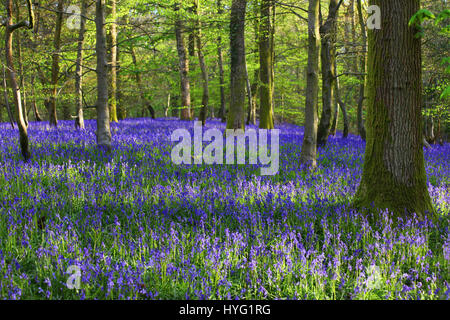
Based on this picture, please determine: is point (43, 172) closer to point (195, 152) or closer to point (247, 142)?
point (195, 152)

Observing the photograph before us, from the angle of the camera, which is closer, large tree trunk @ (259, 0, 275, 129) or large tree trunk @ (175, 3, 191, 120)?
large tree trunk @ (259, 0, 275, 129)

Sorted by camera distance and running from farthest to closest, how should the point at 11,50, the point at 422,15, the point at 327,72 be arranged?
1. the point at 327,72
2. the point at 11,50
3. the point at 422,15

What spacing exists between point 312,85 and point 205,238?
13.6 feet

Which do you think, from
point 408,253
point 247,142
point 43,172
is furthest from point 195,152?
point 408,253

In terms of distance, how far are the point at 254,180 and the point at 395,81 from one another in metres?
2.75

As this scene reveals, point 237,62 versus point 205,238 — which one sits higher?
point 237,62

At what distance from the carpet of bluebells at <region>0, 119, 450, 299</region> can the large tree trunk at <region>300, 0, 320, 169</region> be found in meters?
0.47

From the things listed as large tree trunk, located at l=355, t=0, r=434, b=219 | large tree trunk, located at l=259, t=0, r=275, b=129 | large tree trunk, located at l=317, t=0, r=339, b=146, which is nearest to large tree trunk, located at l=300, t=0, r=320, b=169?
large tree trunk, located at l=355, t=0, r=434, b=219

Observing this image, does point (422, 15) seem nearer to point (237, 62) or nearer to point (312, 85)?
point (312, 85)

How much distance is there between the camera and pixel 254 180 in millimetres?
5715

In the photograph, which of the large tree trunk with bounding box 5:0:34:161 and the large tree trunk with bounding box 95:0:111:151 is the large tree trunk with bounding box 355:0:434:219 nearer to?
the large tree trunk with bounding box 5:0:34:161

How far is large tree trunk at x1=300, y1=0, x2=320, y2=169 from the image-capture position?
6.06 meters

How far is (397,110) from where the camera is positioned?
376 centimetres

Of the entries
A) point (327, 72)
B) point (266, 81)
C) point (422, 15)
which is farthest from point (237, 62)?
point (422, 15)
